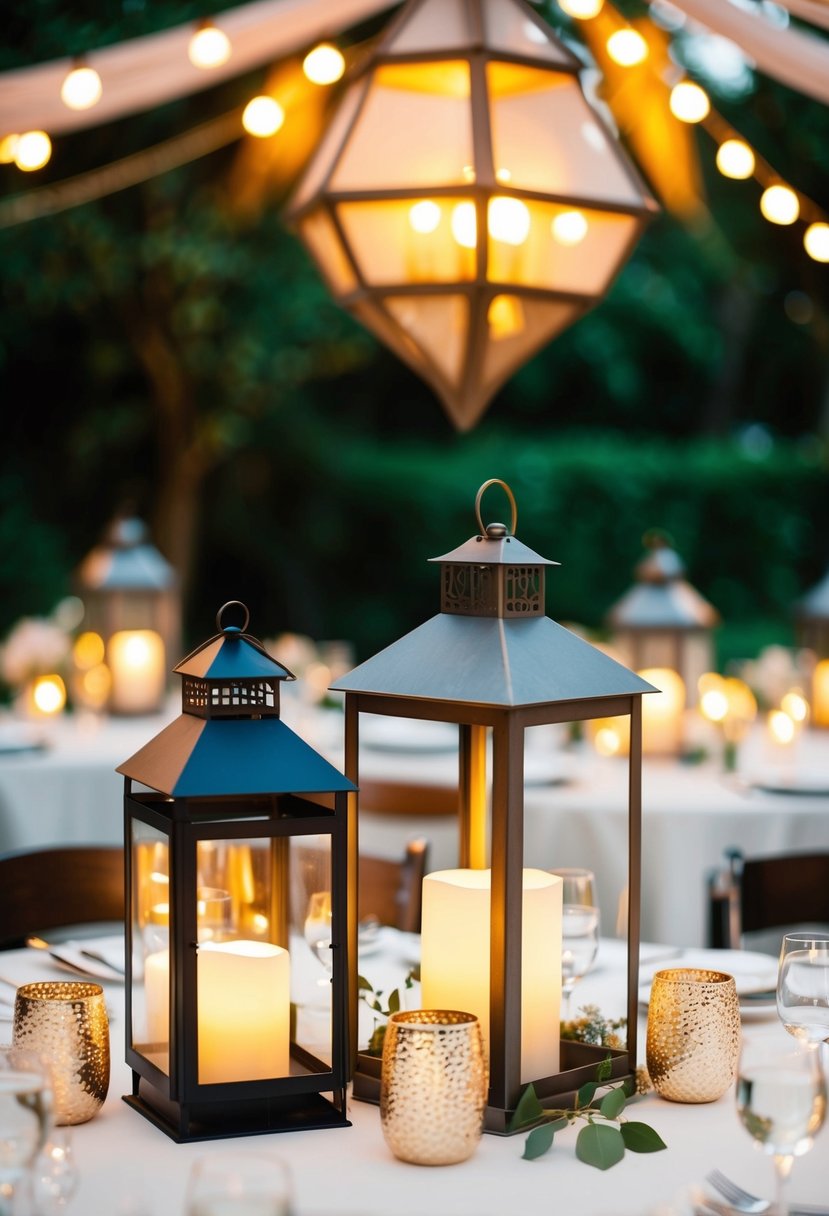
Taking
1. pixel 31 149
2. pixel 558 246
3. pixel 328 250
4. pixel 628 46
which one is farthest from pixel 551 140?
pixel 31 149

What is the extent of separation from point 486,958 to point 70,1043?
1.18 ft

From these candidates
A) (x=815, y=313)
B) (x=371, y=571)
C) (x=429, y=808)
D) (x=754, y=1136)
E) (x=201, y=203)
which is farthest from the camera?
(x=371, y=571)

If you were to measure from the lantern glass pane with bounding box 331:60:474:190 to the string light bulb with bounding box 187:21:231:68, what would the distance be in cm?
61

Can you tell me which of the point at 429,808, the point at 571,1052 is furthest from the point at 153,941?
the point at 429,808

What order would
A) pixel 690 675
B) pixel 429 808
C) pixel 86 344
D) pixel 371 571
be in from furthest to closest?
pixel 371 571 < pixel 86 344 < pixel 690 675 < pixel 429 808

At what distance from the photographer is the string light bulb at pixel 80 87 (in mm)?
2967

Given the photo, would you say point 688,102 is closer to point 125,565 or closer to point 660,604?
point 660,604

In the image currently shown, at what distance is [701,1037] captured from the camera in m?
1.32

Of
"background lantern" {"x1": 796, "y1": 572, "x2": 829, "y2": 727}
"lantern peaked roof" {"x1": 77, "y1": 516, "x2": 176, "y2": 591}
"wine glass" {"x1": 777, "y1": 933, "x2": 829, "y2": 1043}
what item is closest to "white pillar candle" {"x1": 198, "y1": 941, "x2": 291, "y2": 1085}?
"wine glass" {"x1": 777, "y1": 933, "x2": 829, "y2": 1043}

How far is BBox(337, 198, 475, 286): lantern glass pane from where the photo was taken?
8.23ft

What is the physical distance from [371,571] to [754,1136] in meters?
8.74

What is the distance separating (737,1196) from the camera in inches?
44.0

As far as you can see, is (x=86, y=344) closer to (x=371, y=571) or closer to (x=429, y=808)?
(x=371, y=571)

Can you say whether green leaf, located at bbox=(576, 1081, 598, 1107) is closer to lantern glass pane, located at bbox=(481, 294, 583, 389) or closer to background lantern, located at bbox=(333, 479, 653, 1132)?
background lantern, located at bbox=(333, 479, 653, 1132)
